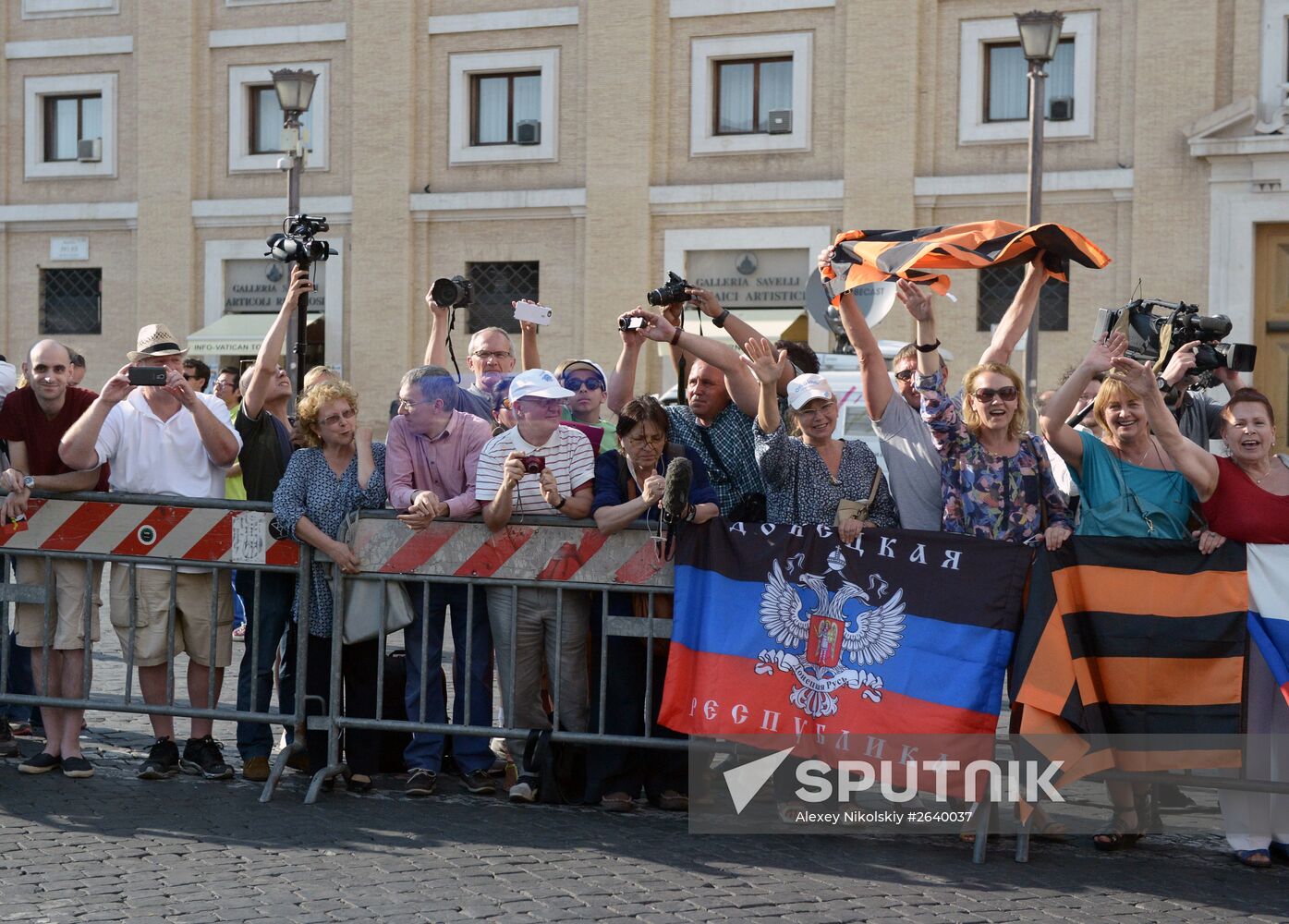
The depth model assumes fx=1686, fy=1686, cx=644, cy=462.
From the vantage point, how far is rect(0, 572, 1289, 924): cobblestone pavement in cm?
568

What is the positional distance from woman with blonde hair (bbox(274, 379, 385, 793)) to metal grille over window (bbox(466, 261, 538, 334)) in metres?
20.5

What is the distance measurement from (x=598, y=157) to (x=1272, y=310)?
10577 mm

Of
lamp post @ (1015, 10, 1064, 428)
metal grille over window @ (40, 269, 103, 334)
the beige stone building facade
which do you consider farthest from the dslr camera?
metal grille over window @ (40, 269, 103, 334)

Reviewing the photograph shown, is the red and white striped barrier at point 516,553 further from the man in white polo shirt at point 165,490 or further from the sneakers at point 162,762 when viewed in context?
the sneakers at point 162,762

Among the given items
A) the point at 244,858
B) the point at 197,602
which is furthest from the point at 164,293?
the point at 244,858

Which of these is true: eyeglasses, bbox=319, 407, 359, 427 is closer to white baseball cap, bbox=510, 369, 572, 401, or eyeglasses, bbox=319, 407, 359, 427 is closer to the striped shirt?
the striped shirt

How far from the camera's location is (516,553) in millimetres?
7375

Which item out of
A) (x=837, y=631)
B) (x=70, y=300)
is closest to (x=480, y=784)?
(x=837, y=631)

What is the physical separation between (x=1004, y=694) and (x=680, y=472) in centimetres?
183

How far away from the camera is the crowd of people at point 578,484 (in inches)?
266

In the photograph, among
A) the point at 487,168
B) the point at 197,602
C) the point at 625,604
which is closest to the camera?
the point at 625,604

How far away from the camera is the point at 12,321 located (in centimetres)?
3080

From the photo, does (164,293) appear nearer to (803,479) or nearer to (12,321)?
(12,321)

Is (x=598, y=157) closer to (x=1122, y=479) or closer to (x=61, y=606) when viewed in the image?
(x=61, y=606)
